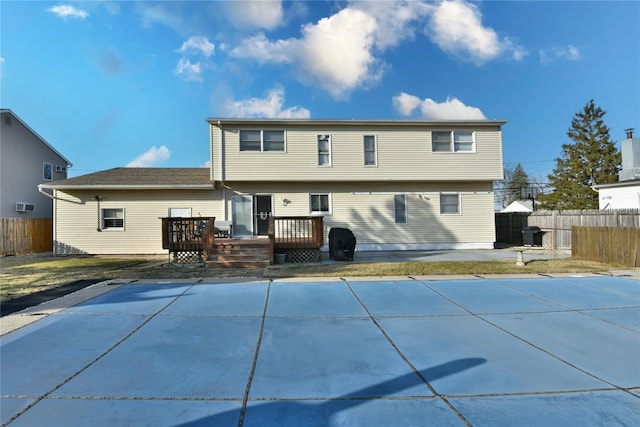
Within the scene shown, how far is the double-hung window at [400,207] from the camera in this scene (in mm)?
15438

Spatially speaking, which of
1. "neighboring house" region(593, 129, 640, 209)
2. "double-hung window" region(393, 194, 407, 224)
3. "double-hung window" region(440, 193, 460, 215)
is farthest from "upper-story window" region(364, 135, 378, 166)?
"neighboring house" region(593, 129, 640, 209)

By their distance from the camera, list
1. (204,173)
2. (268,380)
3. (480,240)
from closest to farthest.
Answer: (268,380) < (480,240) < (204,173)

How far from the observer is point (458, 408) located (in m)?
2.71

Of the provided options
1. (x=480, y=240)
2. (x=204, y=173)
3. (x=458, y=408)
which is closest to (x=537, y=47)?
(x=480, y=240)

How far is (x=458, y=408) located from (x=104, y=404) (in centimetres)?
299

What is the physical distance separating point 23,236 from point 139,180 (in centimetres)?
693

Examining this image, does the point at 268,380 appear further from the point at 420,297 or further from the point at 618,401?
the point at 420,297

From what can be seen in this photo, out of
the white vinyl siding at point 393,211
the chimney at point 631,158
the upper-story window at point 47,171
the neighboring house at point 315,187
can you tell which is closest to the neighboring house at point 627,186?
the chimney at point 631,158

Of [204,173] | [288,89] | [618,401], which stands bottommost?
[618,401]

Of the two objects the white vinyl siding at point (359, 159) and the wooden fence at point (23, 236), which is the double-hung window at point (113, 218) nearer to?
the wooden fence at point (23, 236)

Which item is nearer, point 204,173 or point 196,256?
point 196,256

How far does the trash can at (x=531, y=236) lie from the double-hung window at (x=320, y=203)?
995cm

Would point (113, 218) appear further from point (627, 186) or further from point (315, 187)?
point (627, 186)

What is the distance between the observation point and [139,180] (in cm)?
1504
